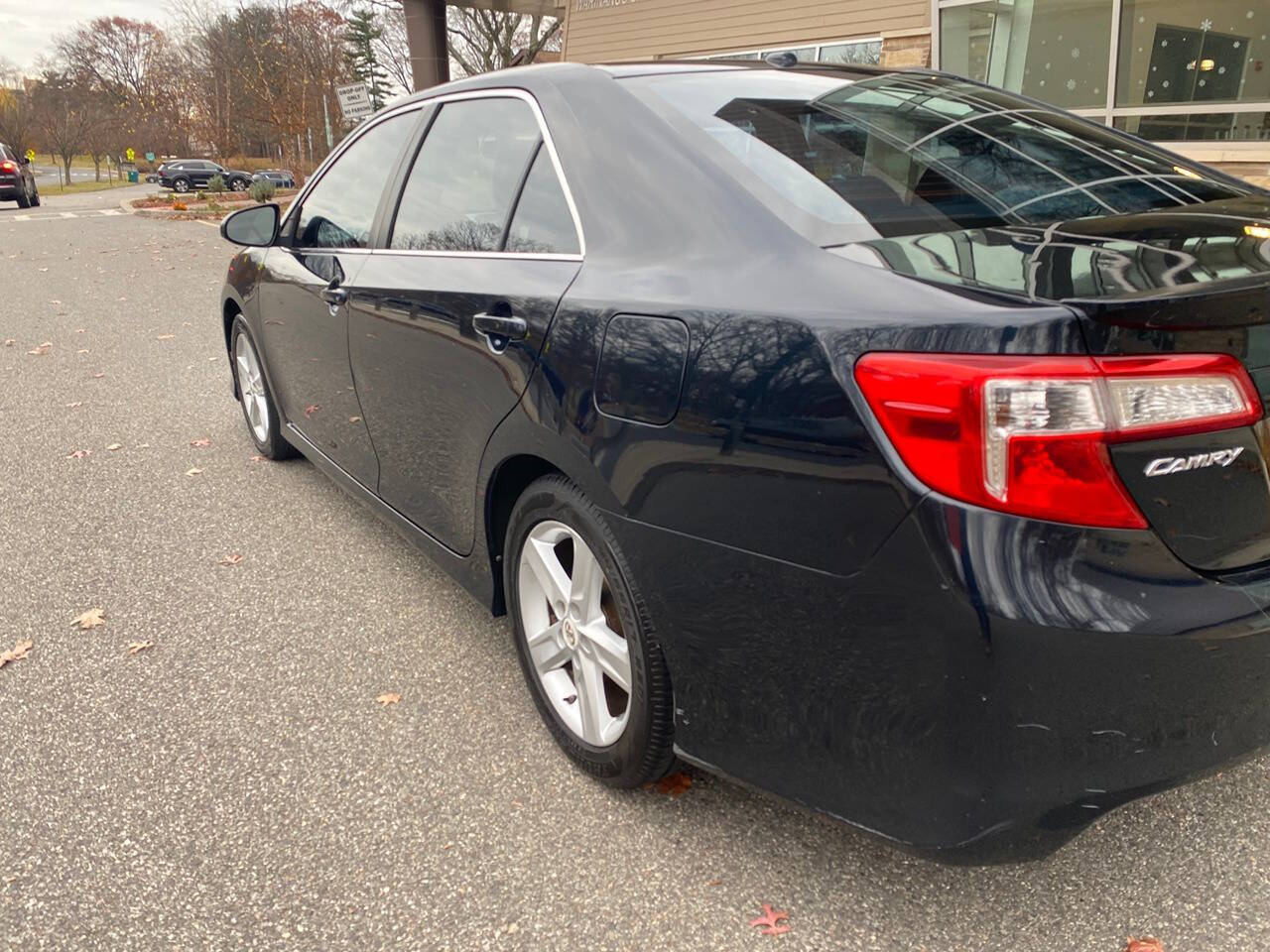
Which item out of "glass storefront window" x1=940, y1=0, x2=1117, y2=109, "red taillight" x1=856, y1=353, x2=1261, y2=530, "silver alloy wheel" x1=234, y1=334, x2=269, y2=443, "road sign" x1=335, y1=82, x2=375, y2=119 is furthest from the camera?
"road sign" x1=335, y1=82, x2=375, y2=119

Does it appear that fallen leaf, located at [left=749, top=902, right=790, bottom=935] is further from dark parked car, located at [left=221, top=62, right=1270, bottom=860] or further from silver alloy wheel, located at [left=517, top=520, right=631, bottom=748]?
silver alloy wheel, located at [left=517, top=520, right=631, bottom=748]

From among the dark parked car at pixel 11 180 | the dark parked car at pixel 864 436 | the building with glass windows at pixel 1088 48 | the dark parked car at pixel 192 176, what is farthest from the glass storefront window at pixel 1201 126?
the dark parked car at pixel 192 176

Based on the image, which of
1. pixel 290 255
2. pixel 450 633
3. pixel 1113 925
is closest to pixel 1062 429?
pixel 1113 925

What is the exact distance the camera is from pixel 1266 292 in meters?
1.55

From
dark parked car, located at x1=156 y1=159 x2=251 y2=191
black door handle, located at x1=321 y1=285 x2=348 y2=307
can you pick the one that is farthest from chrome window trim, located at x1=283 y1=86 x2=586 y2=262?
dark parked car, located at x1=156 y1=159 x2=251 y2=191

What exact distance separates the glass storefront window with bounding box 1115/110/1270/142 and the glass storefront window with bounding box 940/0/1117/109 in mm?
610

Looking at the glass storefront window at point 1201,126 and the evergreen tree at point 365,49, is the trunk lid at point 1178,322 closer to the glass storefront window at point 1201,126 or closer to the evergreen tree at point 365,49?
the glass storefront window at point 1201,126

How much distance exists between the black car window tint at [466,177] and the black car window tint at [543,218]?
0.07 metres

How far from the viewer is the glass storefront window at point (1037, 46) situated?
1120cm

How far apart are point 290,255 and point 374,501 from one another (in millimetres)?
1173

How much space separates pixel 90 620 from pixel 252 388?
1863mm

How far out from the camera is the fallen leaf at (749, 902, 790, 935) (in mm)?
1977

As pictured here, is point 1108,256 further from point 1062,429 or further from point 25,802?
point 25,802

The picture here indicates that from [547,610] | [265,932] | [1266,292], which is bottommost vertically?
[265,932]
